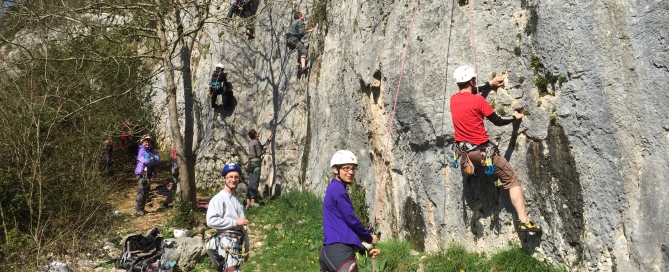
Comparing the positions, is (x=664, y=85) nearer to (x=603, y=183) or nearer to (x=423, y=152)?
(x=603, y=183)

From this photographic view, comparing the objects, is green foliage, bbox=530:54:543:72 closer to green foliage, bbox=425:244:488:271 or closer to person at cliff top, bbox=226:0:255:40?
green foliage, bbox=425:244:488:271

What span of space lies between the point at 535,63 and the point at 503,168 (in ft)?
4.26

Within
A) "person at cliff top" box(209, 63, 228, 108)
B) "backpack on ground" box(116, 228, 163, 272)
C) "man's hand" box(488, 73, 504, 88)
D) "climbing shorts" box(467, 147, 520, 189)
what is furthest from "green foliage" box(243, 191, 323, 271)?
"person at cliff top" box(209, 63, 228, 108)

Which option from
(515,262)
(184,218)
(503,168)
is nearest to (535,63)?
(503,168)

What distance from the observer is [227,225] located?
5.60 metres

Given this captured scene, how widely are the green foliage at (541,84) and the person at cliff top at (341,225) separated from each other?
271cm

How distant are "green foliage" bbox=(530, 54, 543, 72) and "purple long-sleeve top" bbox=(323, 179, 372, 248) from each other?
2.98 metres

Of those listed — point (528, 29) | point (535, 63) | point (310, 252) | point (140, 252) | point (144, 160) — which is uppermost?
point (528, 29)

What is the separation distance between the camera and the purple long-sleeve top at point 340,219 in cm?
459

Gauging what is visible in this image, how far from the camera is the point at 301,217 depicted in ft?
36.8

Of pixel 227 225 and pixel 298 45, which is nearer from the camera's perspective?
pixel 227 225

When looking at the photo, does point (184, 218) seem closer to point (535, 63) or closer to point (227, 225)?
point (227, 225)

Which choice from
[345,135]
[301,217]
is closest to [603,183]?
[345,135]

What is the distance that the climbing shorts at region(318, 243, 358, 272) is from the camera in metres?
4.59
